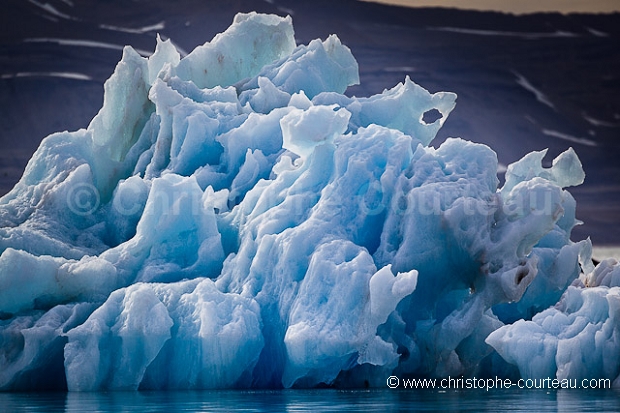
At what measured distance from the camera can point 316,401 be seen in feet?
45.1

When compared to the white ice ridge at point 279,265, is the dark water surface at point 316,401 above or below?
below

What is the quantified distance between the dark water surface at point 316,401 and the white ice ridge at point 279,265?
0.79 metres

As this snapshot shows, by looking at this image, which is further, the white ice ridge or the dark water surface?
the white ice ridge

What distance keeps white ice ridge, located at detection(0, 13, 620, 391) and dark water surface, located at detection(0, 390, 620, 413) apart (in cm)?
79

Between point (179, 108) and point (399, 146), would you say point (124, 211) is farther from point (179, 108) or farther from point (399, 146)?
point (399, 146)

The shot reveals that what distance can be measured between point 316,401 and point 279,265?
329cm

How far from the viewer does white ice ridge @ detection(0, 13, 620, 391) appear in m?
15.9

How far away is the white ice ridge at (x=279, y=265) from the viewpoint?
15.9 metres

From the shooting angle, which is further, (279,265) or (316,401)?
(279,265)

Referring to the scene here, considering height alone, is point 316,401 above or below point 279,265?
below

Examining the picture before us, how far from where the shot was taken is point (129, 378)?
16.1 m

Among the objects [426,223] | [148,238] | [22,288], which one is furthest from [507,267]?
[22,288]

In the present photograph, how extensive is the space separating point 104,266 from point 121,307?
3.38 feet

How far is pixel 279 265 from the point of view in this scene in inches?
655
